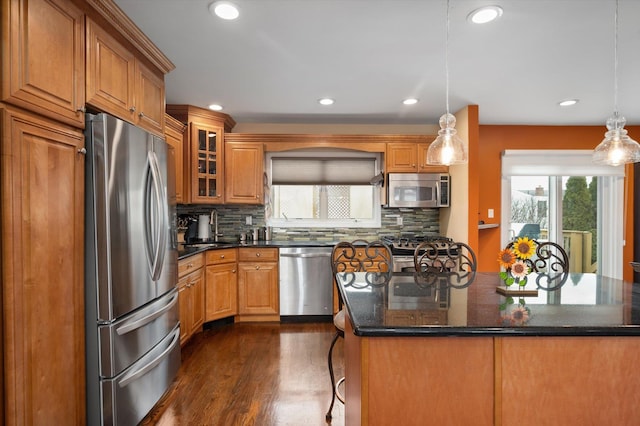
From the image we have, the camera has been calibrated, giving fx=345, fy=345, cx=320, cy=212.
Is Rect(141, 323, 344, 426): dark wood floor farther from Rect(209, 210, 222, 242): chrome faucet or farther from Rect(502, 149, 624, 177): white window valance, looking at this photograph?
Rect(502, 149, 624, 177): white window valance

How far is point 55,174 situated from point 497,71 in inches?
121

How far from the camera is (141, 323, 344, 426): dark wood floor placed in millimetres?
2100

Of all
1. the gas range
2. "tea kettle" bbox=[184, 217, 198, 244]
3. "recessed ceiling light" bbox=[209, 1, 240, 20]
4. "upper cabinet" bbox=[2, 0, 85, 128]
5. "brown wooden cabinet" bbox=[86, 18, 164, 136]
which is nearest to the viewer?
"upper cabinet" bbox=[2, 0, 85, 128]

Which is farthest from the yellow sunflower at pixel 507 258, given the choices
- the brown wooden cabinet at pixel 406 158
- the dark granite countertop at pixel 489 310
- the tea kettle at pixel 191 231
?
the tea kettle at pixel 191 231

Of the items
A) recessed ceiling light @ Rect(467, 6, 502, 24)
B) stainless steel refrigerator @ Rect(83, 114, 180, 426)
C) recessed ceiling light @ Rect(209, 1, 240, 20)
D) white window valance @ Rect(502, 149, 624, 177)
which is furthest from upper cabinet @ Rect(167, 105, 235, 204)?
white window valance @ Rect(502, 149, 624, 177)

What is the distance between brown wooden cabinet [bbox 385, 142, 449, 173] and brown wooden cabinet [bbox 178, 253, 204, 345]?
2411 mm

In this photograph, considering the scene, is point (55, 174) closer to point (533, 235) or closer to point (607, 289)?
point (607, 289)

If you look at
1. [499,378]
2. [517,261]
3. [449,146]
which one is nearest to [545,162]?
[449,146]

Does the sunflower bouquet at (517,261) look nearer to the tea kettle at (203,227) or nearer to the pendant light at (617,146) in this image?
the pendant light at (617,146)

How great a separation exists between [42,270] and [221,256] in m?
2.24

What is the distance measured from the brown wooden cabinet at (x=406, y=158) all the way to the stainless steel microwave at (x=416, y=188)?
0.07m

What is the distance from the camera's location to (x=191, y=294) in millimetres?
3162

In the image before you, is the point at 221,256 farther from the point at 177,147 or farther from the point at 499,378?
the point at 499,378

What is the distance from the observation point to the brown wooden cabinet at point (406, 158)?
417 centimetres
